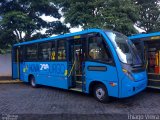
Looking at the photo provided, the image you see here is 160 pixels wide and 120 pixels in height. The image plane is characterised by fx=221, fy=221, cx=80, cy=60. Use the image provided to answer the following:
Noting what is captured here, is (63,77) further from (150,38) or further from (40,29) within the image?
(40,29)

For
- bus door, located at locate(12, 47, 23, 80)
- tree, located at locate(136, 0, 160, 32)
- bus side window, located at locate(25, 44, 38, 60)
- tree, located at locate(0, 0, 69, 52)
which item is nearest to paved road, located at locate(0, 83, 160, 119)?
bus side window, located at locate(25, 44, 38, 60)

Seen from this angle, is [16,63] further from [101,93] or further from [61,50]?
[101,93]

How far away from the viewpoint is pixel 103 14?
14.5 m

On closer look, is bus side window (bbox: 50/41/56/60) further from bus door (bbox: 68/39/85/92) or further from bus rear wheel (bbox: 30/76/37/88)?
bus rear wheel (bbox: 30/76/37/88)

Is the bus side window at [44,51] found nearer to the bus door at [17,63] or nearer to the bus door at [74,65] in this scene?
the bus door at [74,65]

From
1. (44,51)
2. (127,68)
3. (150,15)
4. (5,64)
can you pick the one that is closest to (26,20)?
(44,51)

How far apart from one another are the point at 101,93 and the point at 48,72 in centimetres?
383

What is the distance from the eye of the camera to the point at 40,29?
17125 mm

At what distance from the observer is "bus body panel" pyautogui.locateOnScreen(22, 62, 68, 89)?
1019 centimetres

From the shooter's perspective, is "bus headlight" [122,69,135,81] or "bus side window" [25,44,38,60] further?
"bus side window" [25,44,38,60]

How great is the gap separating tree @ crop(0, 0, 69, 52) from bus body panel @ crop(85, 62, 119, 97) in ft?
25.7

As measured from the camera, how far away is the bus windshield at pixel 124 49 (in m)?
7.84

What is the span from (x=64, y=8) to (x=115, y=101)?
397 inches

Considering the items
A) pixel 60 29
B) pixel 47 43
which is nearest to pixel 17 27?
pixel 60 29
